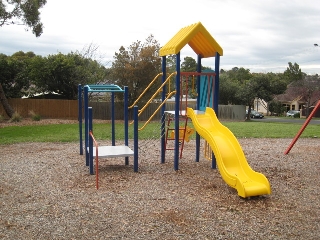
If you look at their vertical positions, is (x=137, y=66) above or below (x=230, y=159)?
above

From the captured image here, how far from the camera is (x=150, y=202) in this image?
5473mm

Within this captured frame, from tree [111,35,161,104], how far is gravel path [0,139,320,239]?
566 inches

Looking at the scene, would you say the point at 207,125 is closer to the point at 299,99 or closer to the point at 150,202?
the point at 150,202

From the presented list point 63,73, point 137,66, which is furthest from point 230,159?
point 63,73

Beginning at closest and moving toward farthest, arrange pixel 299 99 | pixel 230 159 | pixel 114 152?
pixel 230 159 < pixel 114 152 < pixel 299 99

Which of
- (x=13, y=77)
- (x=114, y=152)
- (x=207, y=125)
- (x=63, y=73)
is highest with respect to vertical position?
(x=63, y=73)

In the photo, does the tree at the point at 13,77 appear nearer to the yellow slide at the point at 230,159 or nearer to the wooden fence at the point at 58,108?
the wooden fence at the point at 58,108

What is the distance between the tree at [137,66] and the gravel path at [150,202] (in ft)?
47.2

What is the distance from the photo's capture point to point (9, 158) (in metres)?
9.14

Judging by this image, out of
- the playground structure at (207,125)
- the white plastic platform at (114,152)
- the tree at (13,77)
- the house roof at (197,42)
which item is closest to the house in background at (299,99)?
the tree at (13,77)

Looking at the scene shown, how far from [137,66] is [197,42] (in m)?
14.9

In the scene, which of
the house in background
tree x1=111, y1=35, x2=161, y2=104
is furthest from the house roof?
the house in background

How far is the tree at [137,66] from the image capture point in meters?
22.5

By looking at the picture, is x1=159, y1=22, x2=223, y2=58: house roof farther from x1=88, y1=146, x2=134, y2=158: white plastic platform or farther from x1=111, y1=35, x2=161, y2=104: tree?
x1=111, y1=35, x2=161, y2=104: tree
